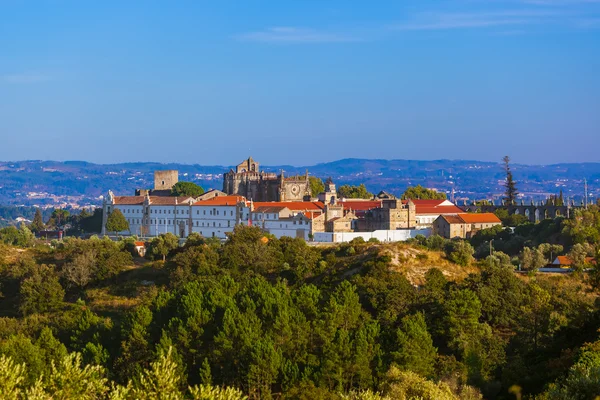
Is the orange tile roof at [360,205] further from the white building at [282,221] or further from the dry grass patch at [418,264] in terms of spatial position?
the dry grass patch at [418,264]

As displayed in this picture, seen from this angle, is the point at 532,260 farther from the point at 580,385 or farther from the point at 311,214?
the point at 580,385

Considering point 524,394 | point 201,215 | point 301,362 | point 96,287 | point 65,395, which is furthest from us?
point 201,215

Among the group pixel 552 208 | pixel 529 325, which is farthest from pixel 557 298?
pixel 552 208

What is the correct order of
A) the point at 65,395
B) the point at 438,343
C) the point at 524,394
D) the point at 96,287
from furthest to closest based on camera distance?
the point at 96,287, the point at 438,343, the point at 524,394, the point at 65,395

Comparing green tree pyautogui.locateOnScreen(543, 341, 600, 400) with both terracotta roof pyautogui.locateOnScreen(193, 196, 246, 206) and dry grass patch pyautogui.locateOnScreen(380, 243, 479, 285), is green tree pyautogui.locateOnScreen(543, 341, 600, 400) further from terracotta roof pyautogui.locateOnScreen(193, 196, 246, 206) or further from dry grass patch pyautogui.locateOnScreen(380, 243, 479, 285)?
terracotta roof pyautogui.locateOnScreen(193, 196, 246, 206)

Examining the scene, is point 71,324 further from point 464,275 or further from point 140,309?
point 464,275

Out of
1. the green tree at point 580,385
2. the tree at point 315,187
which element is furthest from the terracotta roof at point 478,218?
the green tree at point 580,385

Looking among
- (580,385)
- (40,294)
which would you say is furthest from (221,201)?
(580,385)
